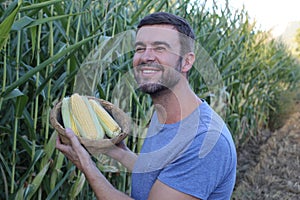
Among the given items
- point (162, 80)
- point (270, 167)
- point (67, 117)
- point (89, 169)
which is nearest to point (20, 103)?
point (67, 117)

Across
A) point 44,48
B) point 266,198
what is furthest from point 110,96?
point 266,198

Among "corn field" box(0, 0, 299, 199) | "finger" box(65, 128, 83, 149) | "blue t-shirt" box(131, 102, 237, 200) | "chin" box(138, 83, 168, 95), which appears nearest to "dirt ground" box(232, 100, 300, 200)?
"corn field" box(0, 0, 299, 199)

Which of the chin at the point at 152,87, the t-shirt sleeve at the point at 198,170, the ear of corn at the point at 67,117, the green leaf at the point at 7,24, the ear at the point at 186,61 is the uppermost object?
the green leaf at the point at 7,24

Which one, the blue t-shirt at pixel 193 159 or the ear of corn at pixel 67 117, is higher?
the ear of corn at pixel 67 117

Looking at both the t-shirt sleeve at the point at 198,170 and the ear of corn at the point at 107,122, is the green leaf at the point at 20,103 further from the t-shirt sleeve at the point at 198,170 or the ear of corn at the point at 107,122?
the t-shirt sleeve at the point at 198,170

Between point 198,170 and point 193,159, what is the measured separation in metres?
0.03

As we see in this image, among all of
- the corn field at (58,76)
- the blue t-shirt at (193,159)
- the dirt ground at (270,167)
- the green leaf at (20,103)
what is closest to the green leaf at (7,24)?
the corn field at (58,76)

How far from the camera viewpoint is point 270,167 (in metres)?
3.38

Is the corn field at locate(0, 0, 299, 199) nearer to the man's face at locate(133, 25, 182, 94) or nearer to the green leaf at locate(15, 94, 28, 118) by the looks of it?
the green leaf at locate(15, 94, 28, 118)

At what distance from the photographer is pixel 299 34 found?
13195 millimetres

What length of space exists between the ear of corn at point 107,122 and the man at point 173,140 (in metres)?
0.07

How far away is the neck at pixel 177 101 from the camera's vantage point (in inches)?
46.6

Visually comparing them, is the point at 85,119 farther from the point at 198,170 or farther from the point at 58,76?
the point at 58,76

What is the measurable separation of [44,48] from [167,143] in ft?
2.03
